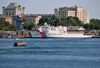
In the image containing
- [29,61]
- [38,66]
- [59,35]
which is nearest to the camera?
[38,66]

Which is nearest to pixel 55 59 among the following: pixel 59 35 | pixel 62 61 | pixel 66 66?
pixel 62 61

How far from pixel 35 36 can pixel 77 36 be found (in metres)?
19.8

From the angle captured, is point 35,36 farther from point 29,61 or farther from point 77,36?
point 29,61

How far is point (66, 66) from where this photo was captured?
45594 mm

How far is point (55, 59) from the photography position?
173 feet

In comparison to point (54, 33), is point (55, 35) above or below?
below

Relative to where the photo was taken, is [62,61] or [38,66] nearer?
[38,66]

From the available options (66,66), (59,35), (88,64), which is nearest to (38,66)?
(66,66)

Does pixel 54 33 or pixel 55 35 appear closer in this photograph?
pixel 54 33

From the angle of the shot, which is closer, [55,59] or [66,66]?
[66,66]

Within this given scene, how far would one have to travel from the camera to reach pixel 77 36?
494 ft

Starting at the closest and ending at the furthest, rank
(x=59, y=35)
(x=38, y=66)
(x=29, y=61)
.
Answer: (x=38, y=66), (x=29, y=61), (x=59, y=35)

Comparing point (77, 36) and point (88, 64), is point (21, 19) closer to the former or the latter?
point (77, 36)

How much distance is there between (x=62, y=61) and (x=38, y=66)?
6068mm
